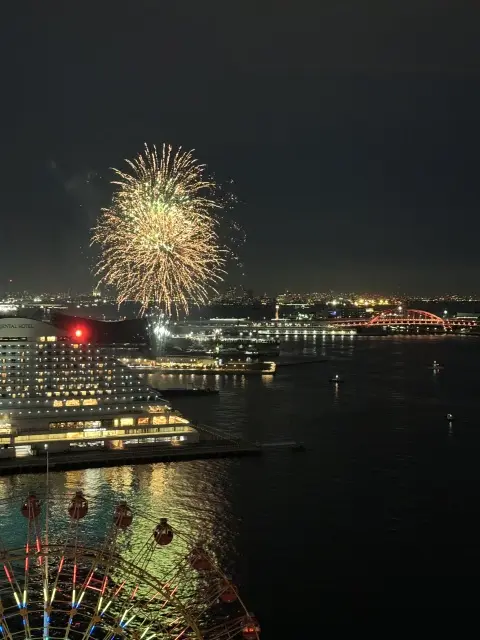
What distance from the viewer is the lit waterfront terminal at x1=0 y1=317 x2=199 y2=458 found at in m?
13.1

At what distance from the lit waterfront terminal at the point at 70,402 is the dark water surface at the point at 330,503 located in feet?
3.55

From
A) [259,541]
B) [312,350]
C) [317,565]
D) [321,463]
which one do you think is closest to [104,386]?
[321,463]

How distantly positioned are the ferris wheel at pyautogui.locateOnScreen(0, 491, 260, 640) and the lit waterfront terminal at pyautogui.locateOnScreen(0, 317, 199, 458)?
98.7 inches

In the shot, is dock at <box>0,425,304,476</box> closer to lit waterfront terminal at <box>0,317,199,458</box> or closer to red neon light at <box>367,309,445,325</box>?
lit waterfront terminal at <box>0,317,199,458</box>

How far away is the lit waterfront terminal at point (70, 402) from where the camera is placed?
42.8ft

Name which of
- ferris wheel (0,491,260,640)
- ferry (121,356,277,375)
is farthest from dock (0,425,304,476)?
ferry (121,356,277,375)

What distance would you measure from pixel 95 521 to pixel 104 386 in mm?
4737

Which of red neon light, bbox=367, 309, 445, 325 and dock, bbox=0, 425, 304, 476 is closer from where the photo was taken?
dock, bbox=0, 425, 304, 476

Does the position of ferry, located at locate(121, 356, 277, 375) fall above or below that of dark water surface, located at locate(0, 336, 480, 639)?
above

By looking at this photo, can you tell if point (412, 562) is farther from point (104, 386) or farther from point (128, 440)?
point (104, 386)

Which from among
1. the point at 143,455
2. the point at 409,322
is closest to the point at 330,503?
the point at 143,455

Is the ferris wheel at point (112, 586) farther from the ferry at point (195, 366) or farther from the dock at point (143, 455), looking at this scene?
the ferry at point (195, 366)

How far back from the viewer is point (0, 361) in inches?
566

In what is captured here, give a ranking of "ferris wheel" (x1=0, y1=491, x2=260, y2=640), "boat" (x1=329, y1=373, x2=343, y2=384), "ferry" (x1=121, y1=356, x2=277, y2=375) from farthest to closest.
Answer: "ferry" (x1=121, y1=356, x2=277, y2=375)
"boat" (x1=329, y1=373, x2=343, y2=384)
"ferris wheel" (x1=0, y1=491, x2=260, y2=640)
